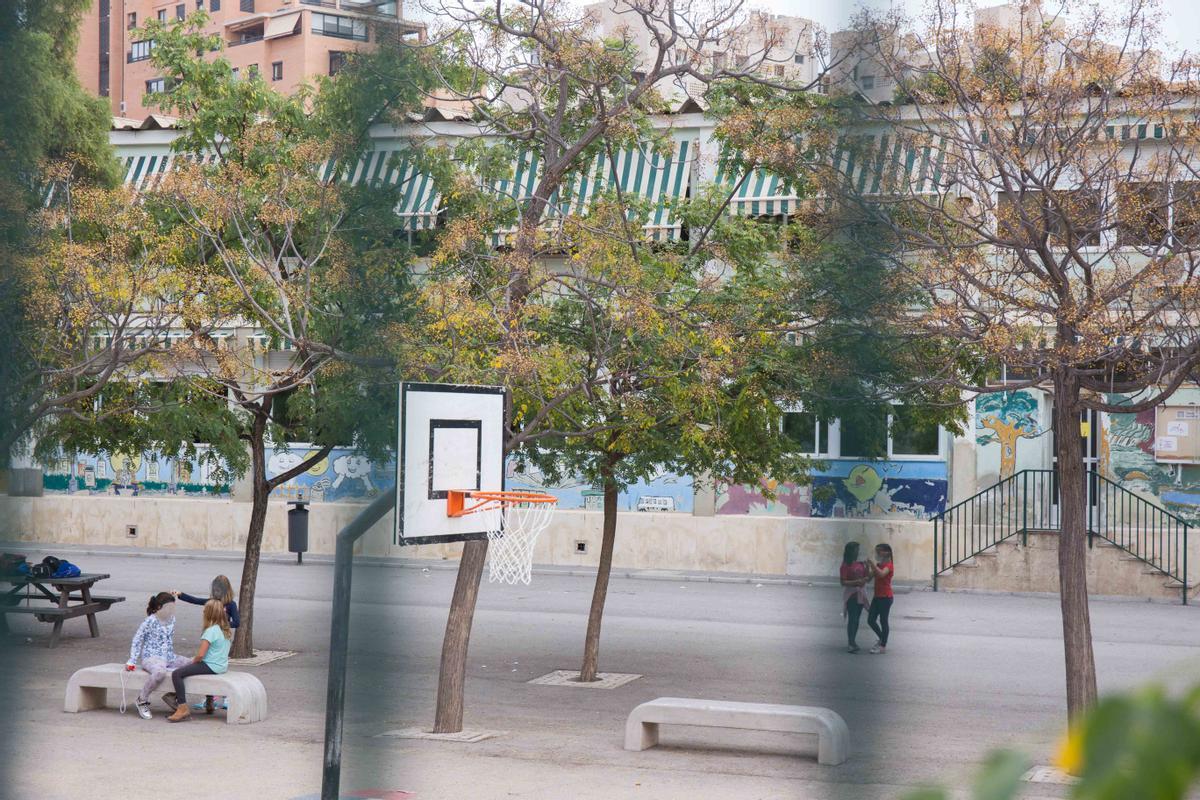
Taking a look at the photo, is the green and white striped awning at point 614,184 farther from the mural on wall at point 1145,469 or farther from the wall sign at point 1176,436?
the wall sign at point 1176,436

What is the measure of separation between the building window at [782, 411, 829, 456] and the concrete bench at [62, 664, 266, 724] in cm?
459

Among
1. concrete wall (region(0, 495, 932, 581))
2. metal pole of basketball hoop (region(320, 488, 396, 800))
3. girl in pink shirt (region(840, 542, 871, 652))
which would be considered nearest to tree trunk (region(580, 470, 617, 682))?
concrete wall (region(0, 495, 932, 581))

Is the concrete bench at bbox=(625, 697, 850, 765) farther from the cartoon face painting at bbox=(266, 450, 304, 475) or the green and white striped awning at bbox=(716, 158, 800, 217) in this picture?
the cartoon face painting at bbox=(266, 450, 304, 475)

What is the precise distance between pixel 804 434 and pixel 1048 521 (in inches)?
298

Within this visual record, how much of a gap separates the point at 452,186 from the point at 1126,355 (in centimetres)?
387

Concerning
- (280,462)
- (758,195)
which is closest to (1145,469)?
(758,195)

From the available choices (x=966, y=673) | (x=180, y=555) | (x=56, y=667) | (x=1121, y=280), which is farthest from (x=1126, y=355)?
(x=180, y=555)

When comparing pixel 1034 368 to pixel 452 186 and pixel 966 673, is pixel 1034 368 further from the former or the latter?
pixel 966 673

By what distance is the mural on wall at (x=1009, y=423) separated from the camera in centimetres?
1881

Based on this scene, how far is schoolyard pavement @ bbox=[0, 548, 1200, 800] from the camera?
6852 millimetres

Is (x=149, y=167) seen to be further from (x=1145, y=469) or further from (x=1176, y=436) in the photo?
(x=1176, y=436)

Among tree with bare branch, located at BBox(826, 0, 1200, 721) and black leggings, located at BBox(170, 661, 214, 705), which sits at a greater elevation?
tree with bare branch, located at BBox(826, 0, 1200, 721)

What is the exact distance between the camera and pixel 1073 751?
1.32ft

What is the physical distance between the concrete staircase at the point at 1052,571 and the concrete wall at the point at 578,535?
3.25 feet
